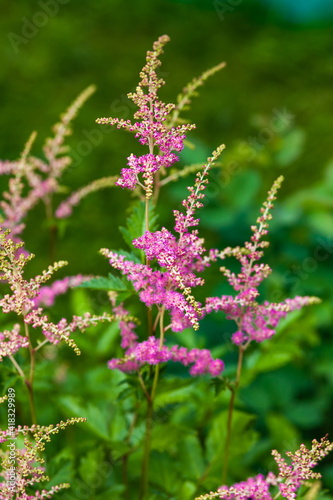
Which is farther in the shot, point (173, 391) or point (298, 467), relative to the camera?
point (173, 391)

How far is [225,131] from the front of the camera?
251 inches

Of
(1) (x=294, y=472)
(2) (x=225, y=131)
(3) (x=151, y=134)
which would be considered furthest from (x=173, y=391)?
(2) (x=225, y=131)

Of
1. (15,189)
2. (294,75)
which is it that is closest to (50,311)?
(15,189)

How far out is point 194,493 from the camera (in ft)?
7.20

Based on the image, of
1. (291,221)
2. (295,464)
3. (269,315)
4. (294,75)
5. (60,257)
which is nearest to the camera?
(295,464)

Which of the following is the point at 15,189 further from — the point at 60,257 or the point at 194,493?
the point at 60,257

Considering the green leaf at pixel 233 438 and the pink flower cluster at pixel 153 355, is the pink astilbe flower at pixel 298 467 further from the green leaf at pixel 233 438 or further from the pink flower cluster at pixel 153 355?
the green leaf at pixel 233 438

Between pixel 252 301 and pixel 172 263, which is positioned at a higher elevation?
pixel 172 263

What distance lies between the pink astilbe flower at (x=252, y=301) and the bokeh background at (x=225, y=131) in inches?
34.8

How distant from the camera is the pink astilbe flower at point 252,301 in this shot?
171cm

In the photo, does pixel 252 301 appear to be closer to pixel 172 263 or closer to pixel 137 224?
pixel 172 263

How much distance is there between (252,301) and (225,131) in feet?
15.8

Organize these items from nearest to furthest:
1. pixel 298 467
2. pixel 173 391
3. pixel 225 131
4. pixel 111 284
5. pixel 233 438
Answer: pixel 298 467
pixel 111 284
pixel 173 391
pixel 233 438
pixel 225 131

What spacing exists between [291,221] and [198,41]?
4.46 metres
